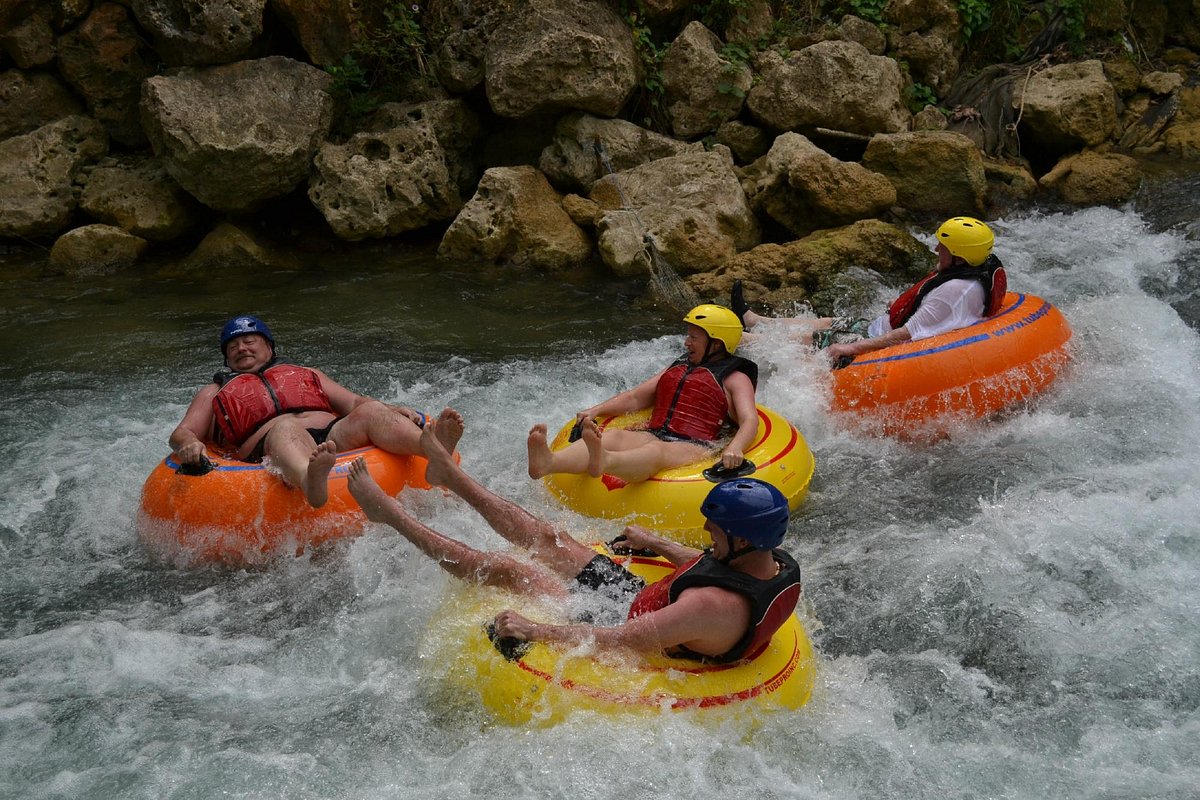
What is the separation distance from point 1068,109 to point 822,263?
13.6 feet

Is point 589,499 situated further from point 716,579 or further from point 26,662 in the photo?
point 26,662

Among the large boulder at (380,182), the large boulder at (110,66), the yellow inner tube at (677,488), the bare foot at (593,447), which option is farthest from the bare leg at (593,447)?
the large boulder at (110,66)

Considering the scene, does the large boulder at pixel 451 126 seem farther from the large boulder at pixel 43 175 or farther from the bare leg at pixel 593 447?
the bare leg at pixel 593 447

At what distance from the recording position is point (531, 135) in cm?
1166

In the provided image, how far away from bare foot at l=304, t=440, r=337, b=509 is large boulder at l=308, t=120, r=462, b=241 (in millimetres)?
5928

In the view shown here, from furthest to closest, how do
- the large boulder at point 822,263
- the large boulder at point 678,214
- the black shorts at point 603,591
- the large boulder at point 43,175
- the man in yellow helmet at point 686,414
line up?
the large boulder at point 43,175
the large boulder at point 678,214
the large boulder at point 822,263
the man in yellow helmet at point 686,414
the black shorts at point 603,591

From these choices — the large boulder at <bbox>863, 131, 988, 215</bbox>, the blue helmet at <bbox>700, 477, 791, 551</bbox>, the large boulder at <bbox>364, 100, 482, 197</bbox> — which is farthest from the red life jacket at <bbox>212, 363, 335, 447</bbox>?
the large boulder at <bbox>863, 131, 988, 215</bbox>

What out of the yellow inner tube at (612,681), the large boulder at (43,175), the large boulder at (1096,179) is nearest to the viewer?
the yellow inner tube at (612,681)

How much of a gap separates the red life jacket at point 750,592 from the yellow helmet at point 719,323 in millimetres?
2275

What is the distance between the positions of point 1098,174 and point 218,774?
10382 millimetres

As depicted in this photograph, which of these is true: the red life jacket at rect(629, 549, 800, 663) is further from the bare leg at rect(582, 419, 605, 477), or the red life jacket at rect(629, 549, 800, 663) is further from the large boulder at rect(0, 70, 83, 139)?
the large boulder at rect(0, 70, 83, 139)

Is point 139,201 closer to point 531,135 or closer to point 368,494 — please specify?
point 531,135

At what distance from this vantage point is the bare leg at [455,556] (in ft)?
14.3

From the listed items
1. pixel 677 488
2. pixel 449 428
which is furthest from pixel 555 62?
pixel 449 428
